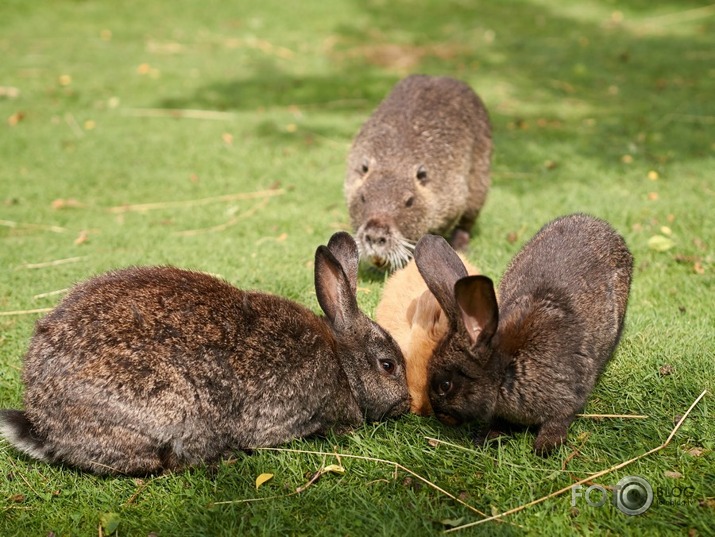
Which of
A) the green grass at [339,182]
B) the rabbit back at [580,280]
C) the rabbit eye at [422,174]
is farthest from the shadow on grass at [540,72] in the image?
the rabbit back at [580,280]

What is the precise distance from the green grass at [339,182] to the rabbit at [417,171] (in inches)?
15.4

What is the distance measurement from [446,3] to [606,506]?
15.6 m

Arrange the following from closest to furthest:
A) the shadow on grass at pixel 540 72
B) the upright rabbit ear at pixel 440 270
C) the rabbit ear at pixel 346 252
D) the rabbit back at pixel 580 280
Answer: the upright rabbit ear at pixel 440 270 < the rabbit back at pixel 580 280 < the rabbit ear at pixel 346 252 < the shadow on grass at pixel 540 72

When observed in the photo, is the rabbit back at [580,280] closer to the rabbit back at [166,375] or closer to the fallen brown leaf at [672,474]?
the fallen brown leaf at [672,474]

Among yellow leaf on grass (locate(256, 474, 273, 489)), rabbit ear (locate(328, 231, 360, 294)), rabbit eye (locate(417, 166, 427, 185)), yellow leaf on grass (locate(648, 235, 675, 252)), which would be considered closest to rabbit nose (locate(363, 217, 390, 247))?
rabbit eye (locate(417, 166, 427, 185))

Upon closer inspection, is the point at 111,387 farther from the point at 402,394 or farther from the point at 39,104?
the point at 39,104

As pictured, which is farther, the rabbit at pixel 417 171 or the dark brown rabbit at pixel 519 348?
the rabbit at pixel 417 171

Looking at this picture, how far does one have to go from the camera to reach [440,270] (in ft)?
13.2

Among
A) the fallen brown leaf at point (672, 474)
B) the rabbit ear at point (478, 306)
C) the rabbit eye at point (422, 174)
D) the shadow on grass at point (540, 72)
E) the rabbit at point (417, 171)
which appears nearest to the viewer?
the fallen brown leaf at point (672, 474)

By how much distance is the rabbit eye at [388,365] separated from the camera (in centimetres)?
421

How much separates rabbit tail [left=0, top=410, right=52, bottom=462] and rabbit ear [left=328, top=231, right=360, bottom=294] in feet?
6.32

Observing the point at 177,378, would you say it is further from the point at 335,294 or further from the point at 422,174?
the point at 422,174

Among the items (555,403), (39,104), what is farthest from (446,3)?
(555,403)

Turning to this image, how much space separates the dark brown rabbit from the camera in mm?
3754
